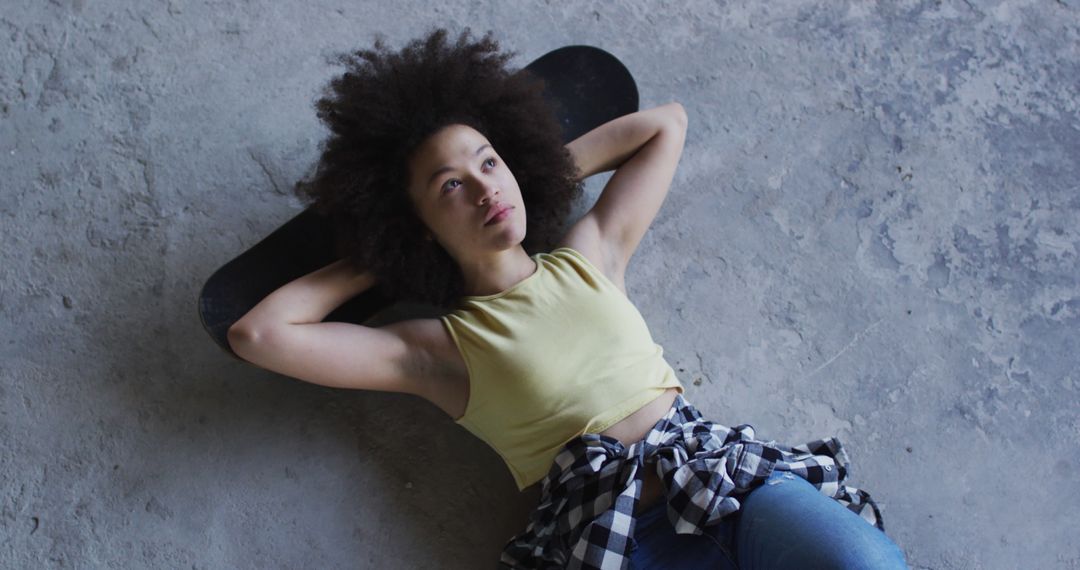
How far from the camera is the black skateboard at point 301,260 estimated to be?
2.04 m

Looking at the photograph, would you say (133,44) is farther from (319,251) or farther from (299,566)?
(299,566)

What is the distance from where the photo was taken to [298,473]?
7.05ft

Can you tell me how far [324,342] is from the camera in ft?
6.13

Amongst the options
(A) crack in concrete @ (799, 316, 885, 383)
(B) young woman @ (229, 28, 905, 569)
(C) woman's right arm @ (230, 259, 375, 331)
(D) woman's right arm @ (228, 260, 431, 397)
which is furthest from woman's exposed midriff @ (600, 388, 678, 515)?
(C) woman's right arm @ (230, 259, 375, 331)

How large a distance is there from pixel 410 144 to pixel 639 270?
2.58 feet

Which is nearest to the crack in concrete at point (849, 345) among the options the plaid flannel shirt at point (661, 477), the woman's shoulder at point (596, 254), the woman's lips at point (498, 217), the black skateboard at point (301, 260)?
the plaid flannel shirt at point (661, 477)

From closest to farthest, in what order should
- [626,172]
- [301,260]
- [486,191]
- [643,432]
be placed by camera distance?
[486,191], [643,432], [301,260], [626,172]

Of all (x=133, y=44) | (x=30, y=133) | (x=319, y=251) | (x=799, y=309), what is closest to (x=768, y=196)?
(x=799, y=309)

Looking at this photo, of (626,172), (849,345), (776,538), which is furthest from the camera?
(849,345)

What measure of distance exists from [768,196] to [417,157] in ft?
3.49

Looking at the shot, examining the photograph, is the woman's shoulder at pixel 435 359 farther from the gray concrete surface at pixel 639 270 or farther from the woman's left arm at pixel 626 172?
the woman's left arm at pixel 626 172

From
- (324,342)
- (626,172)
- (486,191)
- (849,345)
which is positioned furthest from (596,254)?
(849,345)

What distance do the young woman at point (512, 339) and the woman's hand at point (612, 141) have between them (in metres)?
0.12

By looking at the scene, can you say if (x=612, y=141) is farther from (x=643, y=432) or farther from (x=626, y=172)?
(x=643, y=432)
